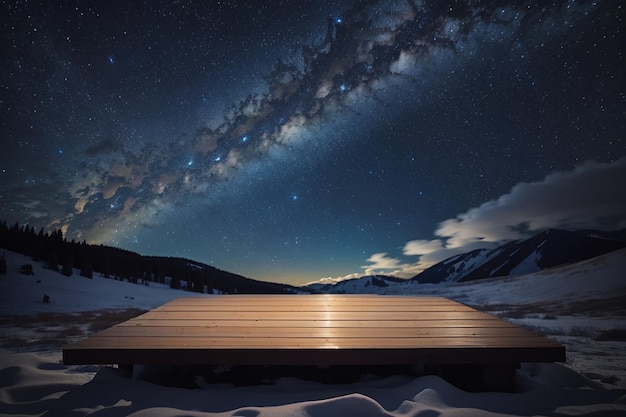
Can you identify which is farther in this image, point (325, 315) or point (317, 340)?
point (325, 315)

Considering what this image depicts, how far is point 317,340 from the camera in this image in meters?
3.62

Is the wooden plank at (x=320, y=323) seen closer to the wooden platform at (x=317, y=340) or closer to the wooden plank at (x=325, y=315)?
the wooden platform at (x=317, y=340)

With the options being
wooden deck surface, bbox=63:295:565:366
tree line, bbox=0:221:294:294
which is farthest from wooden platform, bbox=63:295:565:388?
tree line, bbox=0:221:294:294

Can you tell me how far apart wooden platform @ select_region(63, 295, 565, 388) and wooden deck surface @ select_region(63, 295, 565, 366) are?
0.03 ft

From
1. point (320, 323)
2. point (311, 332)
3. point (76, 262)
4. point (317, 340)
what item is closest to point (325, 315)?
point (320, 323)

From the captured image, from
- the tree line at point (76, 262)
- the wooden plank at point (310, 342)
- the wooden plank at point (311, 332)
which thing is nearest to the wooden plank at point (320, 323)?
the wooden plank at point (311, 332)

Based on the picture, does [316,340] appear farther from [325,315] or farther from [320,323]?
[325,315]

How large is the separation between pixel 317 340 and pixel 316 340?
0.01 metres

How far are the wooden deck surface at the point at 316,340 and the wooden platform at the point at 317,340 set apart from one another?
0.03 feet

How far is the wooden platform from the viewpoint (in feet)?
10.9

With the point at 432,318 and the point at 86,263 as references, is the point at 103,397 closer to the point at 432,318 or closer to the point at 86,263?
the point at 432,318

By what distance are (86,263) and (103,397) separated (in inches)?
2593

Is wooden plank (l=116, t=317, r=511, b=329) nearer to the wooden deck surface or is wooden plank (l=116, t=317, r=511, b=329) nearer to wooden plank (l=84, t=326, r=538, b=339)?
the wooden deck surface

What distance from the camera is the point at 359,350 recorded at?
10.9 ft
